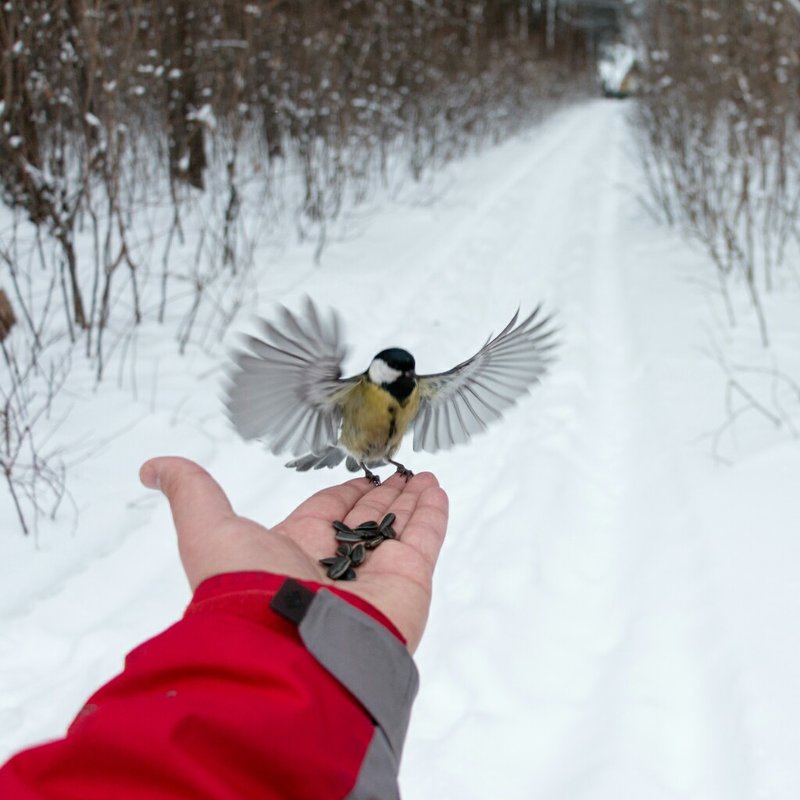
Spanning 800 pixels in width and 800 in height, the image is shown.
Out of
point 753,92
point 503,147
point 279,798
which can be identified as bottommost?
point 503,147

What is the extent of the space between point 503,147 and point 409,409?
14986 mm

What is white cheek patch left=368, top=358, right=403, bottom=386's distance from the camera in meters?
1.46

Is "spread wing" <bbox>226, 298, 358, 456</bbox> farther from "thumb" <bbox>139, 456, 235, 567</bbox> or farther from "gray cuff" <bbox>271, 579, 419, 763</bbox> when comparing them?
"gray cuff" <bbox>271, 579, 419, 763</bbox>

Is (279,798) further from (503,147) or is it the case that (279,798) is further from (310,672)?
(503,147)

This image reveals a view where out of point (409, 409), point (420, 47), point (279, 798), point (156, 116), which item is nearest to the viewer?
point (279, 798)

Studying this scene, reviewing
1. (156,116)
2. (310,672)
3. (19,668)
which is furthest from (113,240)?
(310,672)

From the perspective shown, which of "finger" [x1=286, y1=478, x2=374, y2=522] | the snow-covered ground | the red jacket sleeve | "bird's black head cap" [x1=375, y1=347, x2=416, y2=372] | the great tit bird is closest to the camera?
the red jacket sleeve

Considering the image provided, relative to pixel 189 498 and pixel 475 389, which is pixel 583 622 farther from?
pixel 189 498

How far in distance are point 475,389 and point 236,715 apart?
1009 mm

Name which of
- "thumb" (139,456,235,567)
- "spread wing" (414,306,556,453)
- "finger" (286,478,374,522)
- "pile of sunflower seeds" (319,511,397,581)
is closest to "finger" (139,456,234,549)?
"thumb" (139,456,235,567)

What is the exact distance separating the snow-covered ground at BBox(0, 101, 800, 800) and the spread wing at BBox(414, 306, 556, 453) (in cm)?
83

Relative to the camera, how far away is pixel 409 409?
160cm

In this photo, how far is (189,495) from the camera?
1.26 meters

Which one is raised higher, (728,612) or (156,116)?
(156,116)
